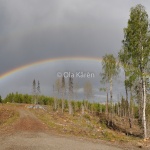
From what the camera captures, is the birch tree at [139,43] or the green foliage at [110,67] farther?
the green foliage at [110,67]

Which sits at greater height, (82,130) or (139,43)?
(139,43)

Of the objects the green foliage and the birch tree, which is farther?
the green foliage

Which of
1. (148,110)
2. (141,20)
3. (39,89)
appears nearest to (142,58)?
(141,20)

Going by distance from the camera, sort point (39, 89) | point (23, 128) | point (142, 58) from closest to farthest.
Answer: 1. point (142, 58)
2. point (23, 128)
3. point (39, 89)

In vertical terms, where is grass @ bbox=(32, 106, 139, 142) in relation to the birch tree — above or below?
below

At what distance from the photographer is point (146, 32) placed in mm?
25984

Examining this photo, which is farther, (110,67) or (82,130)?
(110,67)

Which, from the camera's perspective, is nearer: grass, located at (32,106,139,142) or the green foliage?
grass, located at (32,106,139,142)

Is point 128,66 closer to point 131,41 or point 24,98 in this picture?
point 131,41

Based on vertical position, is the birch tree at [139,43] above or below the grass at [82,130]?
above

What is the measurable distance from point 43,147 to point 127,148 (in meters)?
6.61

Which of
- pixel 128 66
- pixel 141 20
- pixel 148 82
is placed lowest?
pixel 148 82

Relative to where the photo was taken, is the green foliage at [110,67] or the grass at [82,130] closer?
the grass at [82,130]

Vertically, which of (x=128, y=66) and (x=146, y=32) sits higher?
(x=146, y=32)
